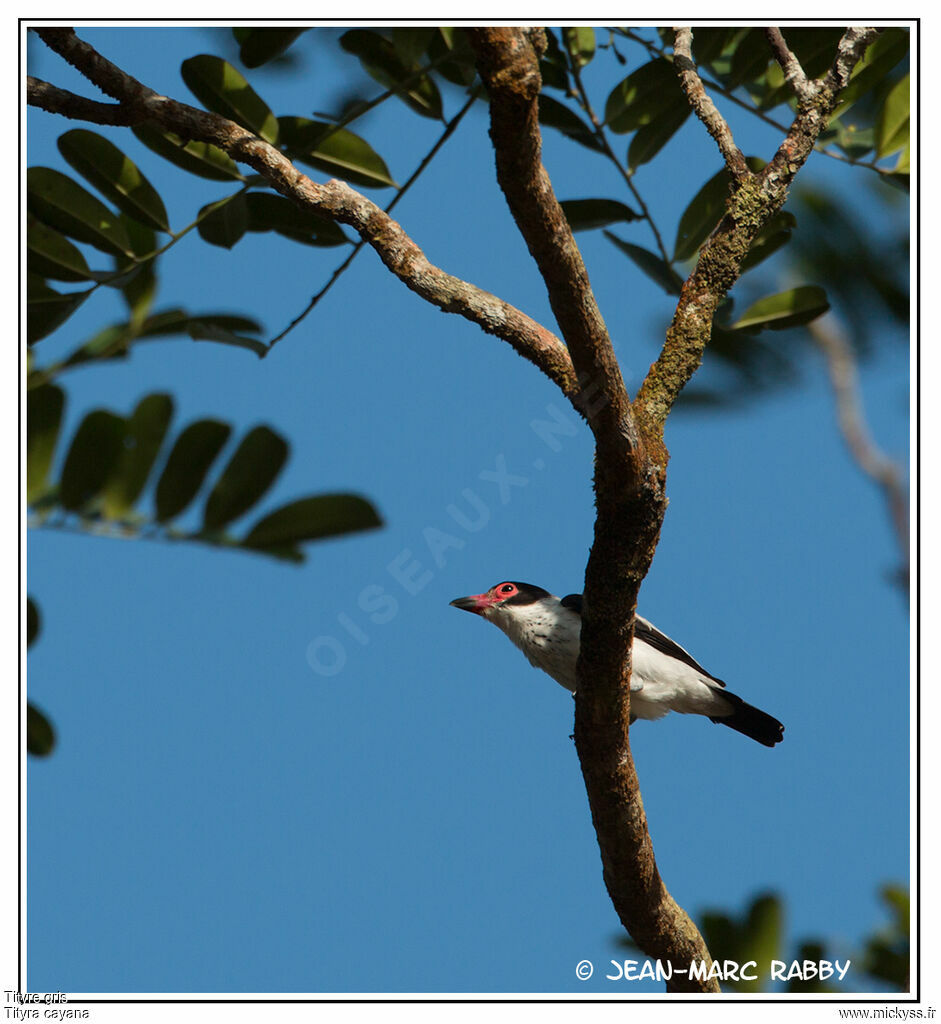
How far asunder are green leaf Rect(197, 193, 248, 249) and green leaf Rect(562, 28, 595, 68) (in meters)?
1.33

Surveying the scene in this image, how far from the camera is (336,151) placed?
11.6ft

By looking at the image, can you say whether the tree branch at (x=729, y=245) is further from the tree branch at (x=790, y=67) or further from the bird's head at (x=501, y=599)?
the bird's head at (x=501, y=599)

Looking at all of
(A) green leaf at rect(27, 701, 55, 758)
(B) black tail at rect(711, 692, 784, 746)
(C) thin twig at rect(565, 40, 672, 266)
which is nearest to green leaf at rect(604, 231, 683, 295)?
(C) thin twig at rect(565, 40, 672, 266)

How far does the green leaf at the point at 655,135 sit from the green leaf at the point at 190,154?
149 centimetres

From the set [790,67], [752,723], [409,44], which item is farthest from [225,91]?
[752,723]

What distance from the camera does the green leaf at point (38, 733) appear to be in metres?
2.94

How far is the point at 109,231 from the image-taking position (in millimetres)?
3326

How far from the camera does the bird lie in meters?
5.24

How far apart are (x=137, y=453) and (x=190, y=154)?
1091mm

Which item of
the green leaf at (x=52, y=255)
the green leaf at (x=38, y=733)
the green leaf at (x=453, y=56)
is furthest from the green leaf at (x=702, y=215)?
the green leaf at (x=38, y=733)

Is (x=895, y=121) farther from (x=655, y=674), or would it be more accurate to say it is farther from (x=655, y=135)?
(x=655, y=674)
